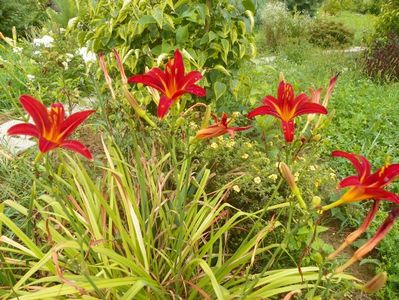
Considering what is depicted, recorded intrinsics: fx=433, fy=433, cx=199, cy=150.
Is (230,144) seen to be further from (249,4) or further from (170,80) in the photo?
(170,80)

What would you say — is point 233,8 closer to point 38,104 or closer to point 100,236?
point 100,236

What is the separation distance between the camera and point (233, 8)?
282cm

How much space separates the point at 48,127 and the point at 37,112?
5 centimetres

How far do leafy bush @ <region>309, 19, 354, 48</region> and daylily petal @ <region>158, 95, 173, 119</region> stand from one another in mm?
7172

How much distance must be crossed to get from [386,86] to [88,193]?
4079 mm

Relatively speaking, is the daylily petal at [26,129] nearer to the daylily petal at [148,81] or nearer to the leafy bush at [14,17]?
the daylily petal at [148,81]

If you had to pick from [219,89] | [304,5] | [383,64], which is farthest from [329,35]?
[219,89]

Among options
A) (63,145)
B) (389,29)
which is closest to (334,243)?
(63,145)

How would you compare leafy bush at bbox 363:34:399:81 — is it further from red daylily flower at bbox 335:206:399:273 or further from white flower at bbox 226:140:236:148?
red daylily flower at bbox 335:206:399:273

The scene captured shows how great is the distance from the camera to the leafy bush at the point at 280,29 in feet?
24.9

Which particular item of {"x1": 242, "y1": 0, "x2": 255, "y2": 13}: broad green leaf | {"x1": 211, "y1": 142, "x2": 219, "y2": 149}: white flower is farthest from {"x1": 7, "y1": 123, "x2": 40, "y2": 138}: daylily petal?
{"x1": 242, "y1": 0, "x2": 255, "y2": 13}: broad green leaf

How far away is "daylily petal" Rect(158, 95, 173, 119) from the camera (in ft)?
4.10

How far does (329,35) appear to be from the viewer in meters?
7.88

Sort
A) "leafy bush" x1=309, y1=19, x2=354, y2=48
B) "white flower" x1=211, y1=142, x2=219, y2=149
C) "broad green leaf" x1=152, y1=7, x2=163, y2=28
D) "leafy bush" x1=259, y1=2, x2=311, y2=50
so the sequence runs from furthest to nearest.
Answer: "leafy bush" x1=309, y1=19, x2=354, y2=48 < "leafy bush" x1=259, y1=2, x2=311, y2=50 < "broad green leaf" x1=152, y1=7, x2=163, y2=28 < "white flower" x1=211, y1=142, x2=219, y2=149
